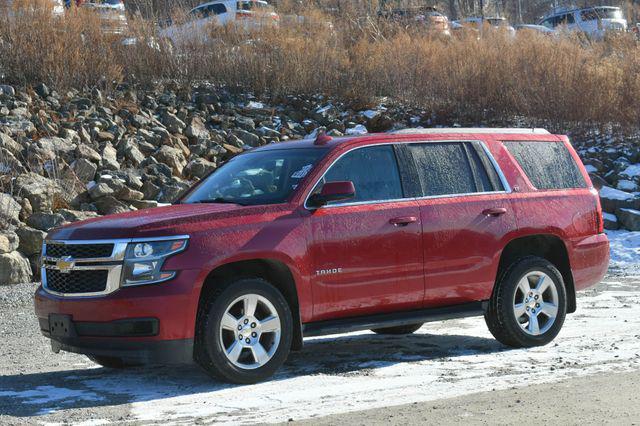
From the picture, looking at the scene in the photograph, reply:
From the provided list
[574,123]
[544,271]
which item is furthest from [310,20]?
[544,271]

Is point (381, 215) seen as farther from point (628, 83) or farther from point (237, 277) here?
point (628, 83)

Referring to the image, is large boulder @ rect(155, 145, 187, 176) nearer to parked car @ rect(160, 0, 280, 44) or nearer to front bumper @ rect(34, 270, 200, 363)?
parked car @ rect(160, 0, 280, 44)

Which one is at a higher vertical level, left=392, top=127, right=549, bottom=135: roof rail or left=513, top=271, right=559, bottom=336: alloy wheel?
left=392, top=127, right=549, bottom=135: roof rail

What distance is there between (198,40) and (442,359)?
1547cm

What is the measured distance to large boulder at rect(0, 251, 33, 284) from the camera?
12766 mm

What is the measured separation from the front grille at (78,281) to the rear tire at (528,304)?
326 centimetres

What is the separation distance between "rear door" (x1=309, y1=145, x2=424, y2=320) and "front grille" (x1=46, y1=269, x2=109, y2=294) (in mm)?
1505

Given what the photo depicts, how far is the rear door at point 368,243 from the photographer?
7.61 metres

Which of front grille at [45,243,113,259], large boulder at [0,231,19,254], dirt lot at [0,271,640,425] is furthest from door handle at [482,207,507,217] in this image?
large boulder at [0,231,19,254]

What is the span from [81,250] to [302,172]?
1741 mm

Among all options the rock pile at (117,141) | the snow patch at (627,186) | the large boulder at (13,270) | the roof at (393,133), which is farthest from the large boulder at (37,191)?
the snow patch at (627,186)

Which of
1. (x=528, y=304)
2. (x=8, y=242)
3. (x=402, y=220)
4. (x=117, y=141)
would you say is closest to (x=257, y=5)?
(x=117, y=141)

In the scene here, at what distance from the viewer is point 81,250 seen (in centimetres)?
724

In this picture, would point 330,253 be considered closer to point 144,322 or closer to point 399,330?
point 144,322
